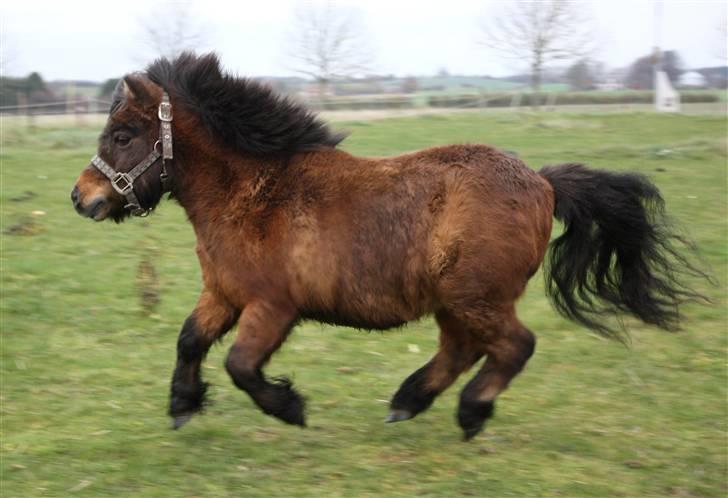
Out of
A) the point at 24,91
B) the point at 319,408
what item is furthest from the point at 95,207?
the point at 24,91

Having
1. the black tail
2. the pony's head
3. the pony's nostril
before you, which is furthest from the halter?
the black tail

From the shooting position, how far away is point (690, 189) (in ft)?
42.8

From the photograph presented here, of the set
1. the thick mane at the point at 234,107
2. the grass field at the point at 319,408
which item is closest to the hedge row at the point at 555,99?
the grass field at the point at 319,408

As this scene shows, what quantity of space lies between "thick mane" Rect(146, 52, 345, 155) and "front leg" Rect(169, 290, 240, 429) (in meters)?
0.95

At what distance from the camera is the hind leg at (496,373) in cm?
520

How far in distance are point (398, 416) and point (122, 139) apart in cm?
231

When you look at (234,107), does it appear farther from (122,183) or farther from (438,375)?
(438,375)

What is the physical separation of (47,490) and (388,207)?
91.4 inches

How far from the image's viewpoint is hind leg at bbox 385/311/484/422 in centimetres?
555

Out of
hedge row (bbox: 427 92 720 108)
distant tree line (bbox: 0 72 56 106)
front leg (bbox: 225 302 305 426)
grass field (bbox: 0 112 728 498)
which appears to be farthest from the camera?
hedge row (bbox: 427 92 720 108)

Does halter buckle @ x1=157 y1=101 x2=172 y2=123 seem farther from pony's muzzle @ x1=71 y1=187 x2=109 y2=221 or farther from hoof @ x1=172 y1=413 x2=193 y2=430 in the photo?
hoof @ x1=172 y1=413 x2=193 y2=430

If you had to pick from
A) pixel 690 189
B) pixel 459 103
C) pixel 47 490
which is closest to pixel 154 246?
pixel 47 490

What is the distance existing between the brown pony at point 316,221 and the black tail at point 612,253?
0.03 m

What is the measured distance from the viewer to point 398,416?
5570mm
